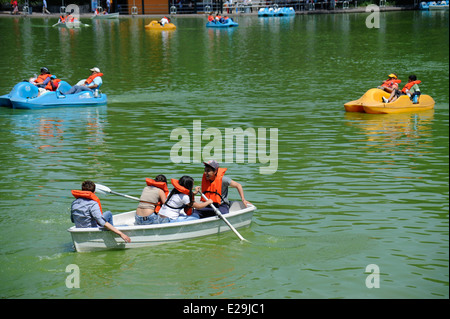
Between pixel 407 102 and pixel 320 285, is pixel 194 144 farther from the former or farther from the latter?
pixel 320 285

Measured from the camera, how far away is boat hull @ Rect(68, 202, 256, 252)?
13.2 m

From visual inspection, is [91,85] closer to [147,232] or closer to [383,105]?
[383,105]

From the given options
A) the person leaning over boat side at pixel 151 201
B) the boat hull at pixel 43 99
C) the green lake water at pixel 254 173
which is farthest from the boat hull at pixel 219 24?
the person leaning over boat side at pixel 151 201

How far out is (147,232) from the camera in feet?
44.3

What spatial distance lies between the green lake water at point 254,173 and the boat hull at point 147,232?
200 millimetres

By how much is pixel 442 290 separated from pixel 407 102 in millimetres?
14774

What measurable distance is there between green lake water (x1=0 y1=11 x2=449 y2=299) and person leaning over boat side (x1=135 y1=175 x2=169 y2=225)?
68cm

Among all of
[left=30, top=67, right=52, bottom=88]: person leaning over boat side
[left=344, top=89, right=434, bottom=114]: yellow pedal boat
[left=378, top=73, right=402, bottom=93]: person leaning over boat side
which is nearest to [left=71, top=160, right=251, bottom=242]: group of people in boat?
[left=344, top=89, right=434, bottom=114]: yellow pedal boat

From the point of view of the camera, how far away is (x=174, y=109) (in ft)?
91.9

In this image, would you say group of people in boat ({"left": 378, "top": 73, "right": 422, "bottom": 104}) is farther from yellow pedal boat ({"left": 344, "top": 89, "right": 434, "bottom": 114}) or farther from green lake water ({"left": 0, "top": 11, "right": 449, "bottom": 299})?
green lake water ({"left": 0, "top": 11, "right": 449, "bottom": 299})

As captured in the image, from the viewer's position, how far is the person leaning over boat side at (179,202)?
553 inches

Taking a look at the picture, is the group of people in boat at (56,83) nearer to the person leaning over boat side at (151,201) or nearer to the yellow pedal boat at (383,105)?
the yellow pedal boat at (383,105)

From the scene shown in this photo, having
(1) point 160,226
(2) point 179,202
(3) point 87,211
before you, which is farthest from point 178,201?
(3) point 87,211
